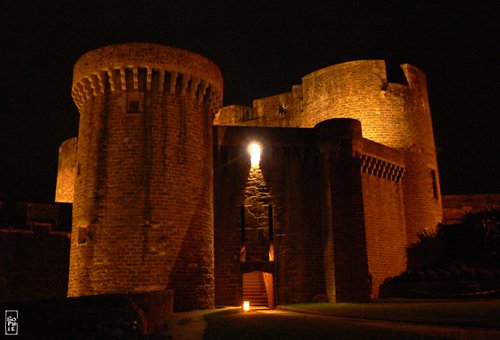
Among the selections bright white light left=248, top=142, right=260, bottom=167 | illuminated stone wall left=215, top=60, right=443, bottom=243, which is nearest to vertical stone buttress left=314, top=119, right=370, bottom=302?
bright white light left=248, top=142, right=260, bottom=167

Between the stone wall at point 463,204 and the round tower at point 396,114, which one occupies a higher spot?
the round tower at point 396,114

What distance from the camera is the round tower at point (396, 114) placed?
22.0m

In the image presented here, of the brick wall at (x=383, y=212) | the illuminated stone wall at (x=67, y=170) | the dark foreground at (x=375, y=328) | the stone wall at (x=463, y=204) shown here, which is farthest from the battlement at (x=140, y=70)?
the stone wall at (x=463, y=204)

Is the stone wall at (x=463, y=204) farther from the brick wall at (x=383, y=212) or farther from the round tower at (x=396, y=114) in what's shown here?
the brick wall at (x=383, y=212)

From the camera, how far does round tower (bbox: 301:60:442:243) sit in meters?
22.0

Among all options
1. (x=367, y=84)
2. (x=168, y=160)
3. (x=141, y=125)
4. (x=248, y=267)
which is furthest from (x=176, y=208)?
(x=367, y=84)

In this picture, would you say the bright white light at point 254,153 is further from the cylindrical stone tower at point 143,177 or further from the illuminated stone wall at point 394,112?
the illuminated stone wall at point 394,112

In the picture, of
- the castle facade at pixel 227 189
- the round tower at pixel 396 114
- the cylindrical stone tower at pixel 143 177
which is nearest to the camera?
the cylindrical stone tower at pixel 143 177

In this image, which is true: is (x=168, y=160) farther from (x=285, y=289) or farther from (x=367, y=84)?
(x=367, y=84)

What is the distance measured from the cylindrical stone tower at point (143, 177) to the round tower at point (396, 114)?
372 inches

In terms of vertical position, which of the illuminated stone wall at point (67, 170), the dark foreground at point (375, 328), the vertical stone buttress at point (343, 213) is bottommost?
the dark foreground at point (375, 328)

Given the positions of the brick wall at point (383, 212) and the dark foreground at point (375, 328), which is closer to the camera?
the dark foreground at point (375, 328)

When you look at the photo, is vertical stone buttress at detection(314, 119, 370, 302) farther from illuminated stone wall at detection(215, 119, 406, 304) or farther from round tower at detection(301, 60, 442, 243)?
round tower at detection(301, 60, 442, 243)

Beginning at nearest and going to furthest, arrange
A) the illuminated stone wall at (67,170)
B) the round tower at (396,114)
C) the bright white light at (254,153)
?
1. the bright white light at (254,153)
2. the round tower at (396,114)
3. the illuminated stone wall at (67,170)
